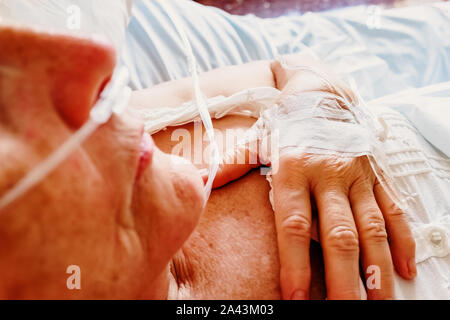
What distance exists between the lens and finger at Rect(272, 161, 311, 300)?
0.66m

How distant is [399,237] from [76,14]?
105cm

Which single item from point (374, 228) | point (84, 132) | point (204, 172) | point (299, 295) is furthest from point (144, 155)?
point (374, 228)

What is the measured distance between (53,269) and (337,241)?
506 mm

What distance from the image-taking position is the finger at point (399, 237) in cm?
70

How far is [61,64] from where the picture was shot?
42 cm

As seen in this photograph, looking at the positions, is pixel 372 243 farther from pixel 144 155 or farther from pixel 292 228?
pixel 144 155

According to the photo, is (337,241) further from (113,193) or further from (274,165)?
(113,193)

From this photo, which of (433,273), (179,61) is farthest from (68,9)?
(433,273)

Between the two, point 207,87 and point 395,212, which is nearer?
point 395,212

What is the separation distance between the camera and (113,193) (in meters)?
0.47

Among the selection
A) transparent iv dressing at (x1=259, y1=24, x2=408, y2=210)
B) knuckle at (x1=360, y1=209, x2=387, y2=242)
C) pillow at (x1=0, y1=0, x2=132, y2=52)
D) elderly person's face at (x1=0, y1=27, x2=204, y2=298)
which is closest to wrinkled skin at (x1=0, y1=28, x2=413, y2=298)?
elderly person's face at (x1=0, y1=27, x2=204, y2=298)

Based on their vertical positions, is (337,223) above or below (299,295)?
above

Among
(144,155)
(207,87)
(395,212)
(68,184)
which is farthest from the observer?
(207,87)

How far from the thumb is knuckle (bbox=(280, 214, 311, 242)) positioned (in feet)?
0.56
